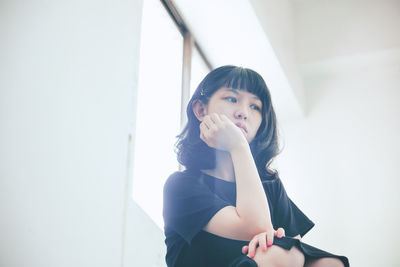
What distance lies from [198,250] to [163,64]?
974 millimetres

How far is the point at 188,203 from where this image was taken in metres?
0.90

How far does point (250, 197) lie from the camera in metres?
0.84

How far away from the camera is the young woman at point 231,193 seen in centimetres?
76

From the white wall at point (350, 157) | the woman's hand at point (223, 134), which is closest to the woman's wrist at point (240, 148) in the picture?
the woman's hand at point (223, 134)

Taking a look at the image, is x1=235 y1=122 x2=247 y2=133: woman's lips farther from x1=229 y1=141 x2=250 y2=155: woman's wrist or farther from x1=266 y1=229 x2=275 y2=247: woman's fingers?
x1=266 y1=229 x2=275 y2=247: woman's fingers

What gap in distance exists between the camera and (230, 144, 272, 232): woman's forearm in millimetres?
819

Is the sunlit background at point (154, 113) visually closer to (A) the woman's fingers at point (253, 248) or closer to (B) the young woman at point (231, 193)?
(B) the young woman at point (231, 193)

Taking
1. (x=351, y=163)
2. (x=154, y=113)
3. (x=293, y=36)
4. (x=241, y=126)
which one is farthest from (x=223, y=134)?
(x=293, y=36)

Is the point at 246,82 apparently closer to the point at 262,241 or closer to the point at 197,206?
the point at 197,206

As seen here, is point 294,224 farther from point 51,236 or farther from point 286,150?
point 286,150

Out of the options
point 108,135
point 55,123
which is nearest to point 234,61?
point 108,135

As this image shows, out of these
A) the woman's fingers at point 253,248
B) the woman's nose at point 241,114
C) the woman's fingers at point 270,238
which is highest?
the woman's nose at point 241,114

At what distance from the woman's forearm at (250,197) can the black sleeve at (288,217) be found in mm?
258

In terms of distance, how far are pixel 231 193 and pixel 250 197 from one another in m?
0.20
